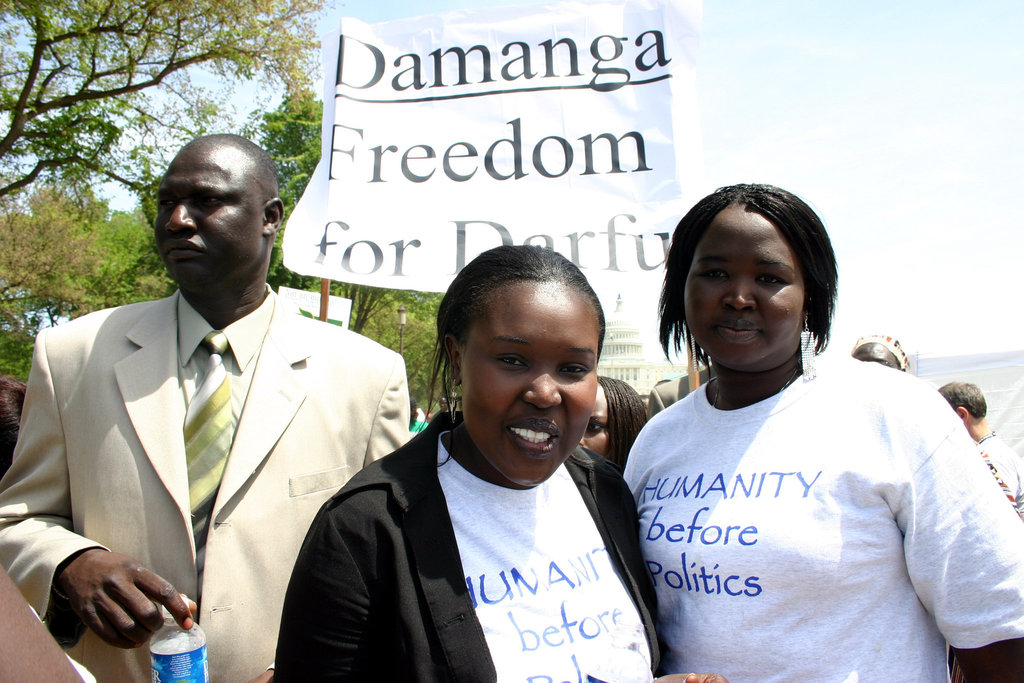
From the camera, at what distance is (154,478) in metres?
1.97

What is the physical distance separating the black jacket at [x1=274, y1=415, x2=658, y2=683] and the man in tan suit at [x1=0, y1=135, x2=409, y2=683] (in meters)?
0.45

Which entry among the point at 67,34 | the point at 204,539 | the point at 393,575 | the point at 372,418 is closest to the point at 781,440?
the point at 393,575

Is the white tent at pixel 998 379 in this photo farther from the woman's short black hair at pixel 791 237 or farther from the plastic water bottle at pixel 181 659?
the plastic water bottle at pixel 181 659

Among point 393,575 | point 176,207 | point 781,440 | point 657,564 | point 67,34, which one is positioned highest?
point 67,34

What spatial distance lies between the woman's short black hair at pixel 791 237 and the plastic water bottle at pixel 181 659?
1.53 meters

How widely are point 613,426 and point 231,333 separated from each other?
6.66 feet

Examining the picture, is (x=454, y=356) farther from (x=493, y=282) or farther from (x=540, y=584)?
(x=540, y=584)

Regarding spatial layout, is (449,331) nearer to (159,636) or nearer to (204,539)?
(204,539)

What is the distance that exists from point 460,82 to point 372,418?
295 cm

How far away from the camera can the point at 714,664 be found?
170 cm

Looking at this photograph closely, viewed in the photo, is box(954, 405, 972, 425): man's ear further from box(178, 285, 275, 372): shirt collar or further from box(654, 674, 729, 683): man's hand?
box(178, 285, 275, 372): shirt collar


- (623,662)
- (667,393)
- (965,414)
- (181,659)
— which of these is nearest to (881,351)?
(965,414)

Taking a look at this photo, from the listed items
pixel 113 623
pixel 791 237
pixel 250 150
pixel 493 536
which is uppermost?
pixel 250 150

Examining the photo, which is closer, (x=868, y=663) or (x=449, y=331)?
(x=868, y=663)
